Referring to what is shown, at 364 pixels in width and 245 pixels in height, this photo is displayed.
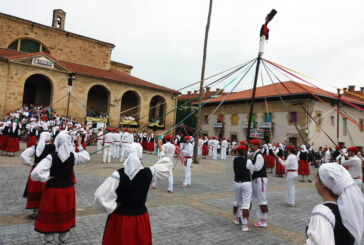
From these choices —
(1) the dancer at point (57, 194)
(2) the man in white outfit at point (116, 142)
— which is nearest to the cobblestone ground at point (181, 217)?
(1) the dancer at point (57, 194)

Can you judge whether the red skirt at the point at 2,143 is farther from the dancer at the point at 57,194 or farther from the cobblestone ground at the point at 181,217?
the dancer at the point at 57,194

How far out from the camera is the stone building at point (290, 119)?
27.0m

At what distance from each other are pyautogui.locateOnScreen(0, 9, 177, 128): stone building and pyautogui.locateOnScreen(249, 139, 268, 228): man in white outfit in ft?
53.9

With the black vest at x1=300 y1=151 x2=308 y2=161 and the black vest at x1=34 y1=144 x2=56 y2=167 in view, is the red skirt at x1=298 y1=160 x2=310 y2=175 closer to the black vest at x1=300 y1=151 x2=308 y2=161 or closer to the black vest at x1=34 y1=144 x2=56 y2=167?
the black vest at x1=300 y1=151 x2=308 y2=161

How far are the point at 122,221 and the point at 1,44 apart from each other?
100 ft

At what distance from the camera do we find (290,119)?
27.8 meters

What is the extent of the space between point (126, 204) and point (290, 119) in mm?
28080

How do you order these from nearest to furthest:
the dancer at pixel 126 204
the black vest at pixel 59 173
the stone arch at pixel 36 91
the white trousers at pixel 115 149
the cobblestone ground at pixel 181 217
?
1. the dancer at pixel 126 204
2. the black vest at pixel 59 173
3. the cobblestone ground at pixel 181 217
4. the white trousers at pixel 115 149
5. the stone arch at pixel 36 91

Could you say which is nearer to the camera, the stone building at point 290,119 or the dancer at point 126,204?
the dancer at point 126,204

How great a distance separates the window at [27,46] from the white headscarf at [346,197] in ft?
105

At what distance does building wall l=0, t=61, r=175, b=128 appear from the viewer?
2228 cm

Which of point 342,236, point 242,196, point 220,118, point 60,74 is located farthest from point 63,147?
point 220,118

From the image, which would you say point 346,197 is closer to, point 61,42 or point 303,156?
point 303,156

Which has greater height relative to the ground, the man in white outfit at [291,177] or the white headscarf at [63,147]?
the white headscarf at [63,147]
